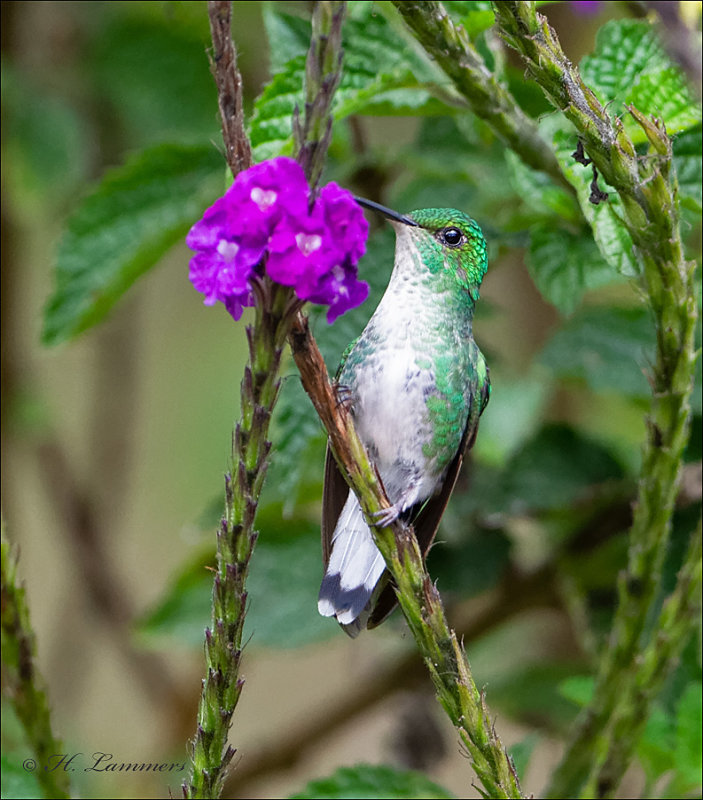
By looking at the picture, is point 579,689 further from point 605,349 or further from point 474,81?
point 474,81

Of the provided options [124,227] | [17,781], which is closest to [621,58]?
[124,227]

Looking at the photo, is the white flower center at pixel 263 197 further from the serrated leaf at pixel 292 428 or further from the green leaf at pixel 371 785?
the green leaf at pixel 371 785

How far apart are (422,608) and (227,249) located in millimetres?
387

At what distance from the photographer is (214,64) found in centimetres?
Result: 75

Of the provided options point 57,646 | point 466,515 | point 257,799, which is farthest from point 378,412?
point 57,646

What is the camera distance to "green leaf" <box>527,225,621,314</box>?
4.25ft

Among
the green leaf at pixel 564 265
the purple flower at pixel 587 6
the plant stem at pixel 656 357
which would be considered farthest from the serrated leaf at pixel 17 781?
the purple flower at pixel 587 6

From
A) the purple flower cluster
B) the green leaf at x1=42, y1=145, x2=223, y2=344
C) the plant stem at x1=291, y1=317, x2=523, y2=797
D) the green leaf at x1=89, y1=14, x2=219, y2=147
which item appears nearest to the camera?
the purple flower cluster

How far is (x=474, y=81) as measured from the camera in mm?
1069

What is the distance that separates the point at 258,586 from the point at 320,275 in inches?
45.6

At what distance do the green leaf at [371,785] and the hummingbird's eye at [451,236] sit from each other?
2.55ft

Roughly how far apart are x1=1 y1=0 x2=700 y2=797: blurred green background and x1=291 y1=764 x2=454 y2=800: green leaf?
0.13 meters

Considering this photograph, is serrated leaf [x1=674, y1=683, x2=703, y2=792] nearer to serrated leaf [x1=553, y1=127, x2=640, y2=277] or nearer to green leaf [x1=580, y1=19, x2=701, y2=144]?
serrated leaf [x1=553, y1=127, x2=640, y2=277]

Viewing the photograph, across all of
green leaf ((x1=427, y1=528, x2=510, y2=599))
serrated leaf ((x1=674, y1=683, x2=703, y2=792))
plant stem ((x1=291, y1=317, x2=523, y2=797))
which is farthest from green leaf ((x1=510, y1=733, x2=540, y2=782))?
plant stem ((x1=291, y1=317, x2=523, y2=797))
